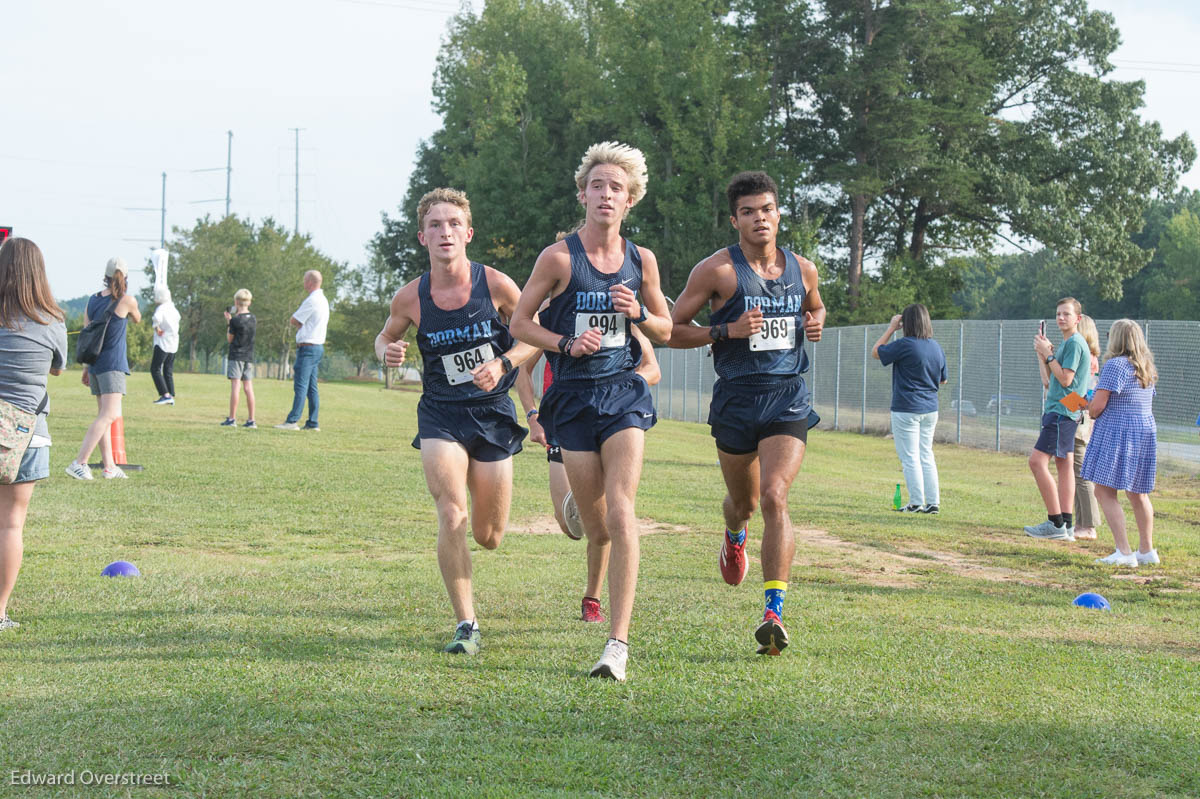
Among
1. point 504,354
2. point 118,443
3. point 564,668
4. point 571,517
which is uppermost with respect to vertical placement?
point 504,354

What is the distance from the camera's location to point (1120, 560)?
31.4 feet

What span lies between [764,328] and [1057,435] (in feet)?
19.5

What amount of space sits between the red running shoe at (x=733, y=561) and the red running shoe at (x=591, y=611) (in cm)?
91

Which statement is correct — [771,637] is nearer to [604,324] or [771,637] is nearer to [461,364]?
[604,324]

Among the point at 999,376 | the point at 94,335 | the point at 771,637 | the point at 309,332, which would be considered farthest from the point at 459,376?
the point at 999,376

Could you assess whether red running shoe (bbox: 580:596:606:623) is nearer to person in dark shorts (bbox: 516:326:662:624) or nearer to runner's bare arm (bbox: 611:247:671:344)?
person in dark shorts (bbox: 516:326:662:624)

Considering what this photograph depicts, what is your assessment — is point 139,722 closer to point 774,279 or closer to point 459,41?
point 774,279

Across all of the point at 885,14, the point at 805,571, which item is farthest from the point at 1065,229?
the point at 805,571

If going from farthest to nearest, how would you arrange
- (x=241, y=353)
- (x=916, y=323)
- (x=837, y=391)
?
(x=837, y=391), (x=241, y=353), (x=916, y=323)

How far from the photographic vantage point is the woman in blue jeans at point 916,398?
519 inches

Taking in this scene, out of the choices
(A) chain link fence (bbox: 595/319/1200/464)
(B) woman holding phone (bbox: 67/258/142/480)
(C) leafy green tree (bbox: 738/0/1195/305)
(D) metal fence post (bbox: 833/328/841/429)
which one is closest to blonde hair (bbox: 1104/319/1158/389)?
(B) woman holding phone (bbox: 67/258/142/480)

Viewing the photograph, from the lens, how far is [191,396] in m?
27.1

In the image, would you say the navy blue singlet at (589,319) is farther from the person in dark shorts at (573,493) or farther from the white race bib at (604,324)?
the person in dark shorts at (573,493)

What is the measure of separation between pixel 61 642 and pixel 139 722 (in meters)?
1.62
